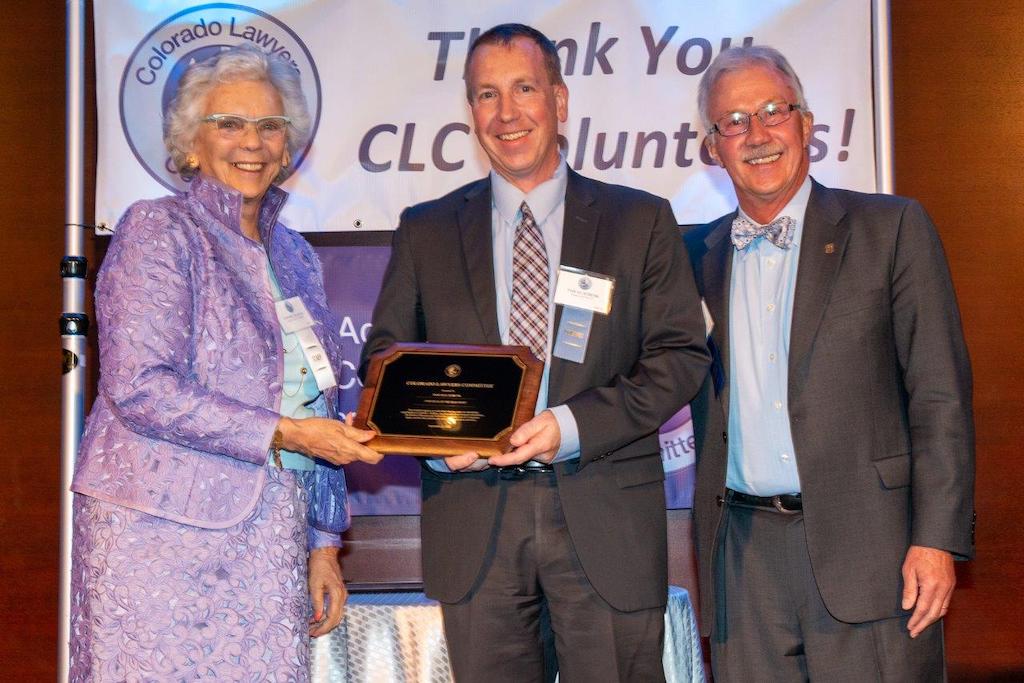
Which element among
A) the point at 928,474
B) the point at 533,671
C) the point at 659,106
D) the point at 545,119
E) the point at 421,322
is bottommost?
the point at 533,671

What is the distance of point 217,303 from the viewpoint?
94.2 inches

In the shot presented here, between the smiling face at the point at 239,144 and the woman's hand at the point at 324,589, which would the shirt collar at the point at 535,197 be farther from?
the woman's hand at the point at 324,589

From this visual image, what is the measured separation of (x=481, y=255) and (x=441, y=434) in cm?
50

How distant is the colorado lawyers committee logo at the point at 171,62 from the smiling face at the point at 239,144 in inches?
58.5

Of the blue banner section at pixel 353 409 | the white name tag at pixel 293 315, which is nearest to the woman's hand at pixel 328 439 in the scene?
the white name tag at pixel 293 315

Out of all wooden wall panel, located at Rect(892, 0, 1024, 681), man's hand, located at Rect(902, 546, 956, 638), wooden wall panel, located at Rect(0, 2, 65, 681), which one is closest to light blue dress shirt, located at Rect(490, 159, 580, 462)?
man's hand, located at Rect(902, 546, 956, 638)

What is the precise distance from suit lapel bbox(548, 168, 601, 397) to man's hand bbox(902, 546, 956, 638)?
0.94 meters

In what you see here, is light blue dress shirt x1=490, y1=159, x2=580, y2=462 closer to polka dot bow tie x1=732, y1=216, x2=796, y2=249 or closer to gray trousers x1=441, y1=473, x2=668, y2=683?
gray trousers x1=441, y1=473, x2=668, y2=683

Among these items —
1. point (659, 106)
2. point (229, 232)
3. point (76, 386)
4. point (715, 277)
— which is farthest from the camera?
point (659, 106)

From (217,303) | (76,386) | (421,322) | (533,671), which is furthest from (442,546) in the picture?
(76,386)

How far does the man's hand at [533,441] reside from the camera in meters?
2.21

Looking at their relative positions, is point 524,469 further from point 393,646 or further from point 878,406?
point 393,646

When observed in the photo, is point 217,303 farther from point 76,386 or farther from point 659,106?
point 659,106

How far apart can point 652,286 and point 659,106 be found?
5.89 ft
